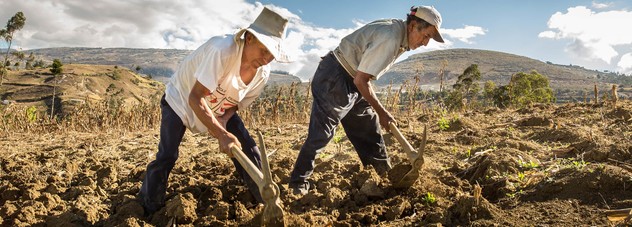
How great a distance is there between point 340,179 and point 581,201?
161 centimetres

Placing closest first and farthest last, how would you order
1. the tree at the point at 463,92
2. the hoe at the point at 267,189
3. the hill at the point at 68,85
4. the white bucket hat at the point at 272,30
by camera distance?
the hoe at the point at 267,189 < the white bucket hat at the point at 272,30 < the tree at the point at 463,92 < the hill at the point at 68,85

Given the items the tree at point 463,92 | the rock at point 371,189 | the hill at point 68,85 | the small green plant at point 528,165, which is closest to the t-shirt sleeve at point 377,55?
the rock at point 371,189

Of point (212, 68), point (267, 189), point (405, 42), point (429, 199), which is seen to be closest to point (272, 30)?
point (212, 68)

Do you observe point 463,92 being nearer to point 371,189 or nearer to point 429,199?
point 371,189

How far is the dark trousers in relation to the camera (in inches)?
116

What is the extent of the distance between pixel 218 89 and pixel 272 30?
519 millimetres

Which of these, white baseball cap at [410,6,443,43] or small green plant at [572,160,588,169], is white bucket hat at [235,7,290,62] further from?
small green plant at [572,160,588,169]

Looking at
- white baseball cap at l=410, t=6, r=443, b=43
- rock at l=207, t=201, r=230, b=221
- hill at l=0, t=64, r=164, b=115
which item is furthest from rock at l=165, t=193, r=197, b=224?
hill at l=0, t=64, r=164, b=115

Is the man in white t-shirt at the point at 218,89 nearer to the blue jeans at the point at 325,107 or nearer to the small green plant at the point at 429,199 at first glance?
the blue jeans at the point at 325,107

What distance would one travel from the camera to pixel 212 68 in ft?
8.41

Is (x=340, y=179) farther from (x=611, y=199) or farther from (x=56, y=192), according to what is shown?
(x=56, y=192)

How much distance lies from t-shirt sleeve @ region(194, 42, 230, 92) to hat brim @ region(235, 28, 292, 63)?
5.9 inches

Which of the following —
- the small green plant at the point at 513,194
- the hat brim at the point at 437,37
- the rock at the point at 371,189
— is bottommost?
the rock at the point at 371,189

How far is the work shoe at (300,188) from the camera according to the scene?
3326mm
